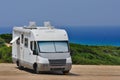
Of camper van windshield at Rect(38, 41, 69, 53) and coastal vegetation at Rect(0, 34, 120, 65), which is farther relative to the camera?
coastal vegetation at Rect(0, 34, 120, 65)

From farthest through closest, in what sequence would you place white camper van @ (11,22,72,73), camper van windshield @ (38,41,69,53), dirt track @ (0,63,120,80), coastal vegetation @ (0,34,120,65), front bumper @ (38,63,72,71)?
coastal vegetation @ (0,34,120,65) → camper van windshield @ (38,41,69,53) → white camper van @ (11,22,72,73) → front bumper @ (38,63,72,71) → dirt track @ (0,63,120,80)

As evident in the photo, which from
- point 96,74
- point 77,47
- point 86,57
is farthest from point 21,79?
point 77,47

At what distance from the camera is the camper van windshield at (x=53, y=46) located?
116 ft

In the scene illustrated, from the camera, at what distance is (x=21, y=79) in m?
31.7

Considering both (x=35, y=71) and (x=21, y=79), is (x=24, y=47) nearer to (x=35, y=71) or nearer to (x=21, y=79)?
(x=35, y=71)

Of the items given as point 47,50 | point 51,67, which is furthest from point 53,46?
point 51,67

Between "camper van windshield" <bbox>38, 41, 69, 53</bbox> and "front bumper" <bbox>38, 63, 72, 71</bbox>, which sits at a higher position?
"camper van windshield" <bbox>38, 41, 69, 53</bbox>

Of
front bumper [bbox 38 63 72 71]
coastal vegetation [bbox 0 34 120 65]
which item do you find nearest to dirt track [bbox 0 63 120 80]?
front bumper [bbox 38 63 72 71]

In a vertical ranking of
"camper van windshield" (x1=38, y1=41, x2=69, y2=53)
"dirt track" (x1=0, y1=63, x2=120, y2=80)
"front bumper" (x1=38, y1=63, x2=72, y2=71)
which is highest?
"camper van windshield" (x1=38, y1=41, x2=69, y2=53)

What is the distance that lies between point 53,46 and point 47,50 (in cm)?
43

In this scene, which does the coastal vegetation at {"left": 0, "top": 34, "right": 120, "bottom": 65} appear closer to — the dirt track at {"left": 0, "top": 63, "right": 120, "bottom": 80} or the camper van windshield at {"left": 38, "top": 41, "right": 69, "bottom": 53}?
the dirt track at {"left": 0, "top": 63, "right": 120, "bottom": 80}

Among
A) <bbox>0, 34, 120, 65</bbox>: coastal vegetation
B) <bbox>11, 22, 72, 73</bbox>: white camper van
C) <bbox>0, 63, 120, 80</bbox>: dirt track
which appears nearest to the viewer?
<bbox>0, 63, 120, 80</bbox>: dirt track

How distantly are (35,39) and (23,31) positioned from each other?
6.52 feet

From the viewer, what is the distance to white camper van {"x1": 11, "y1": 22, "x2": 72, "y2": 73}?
34844 mm
